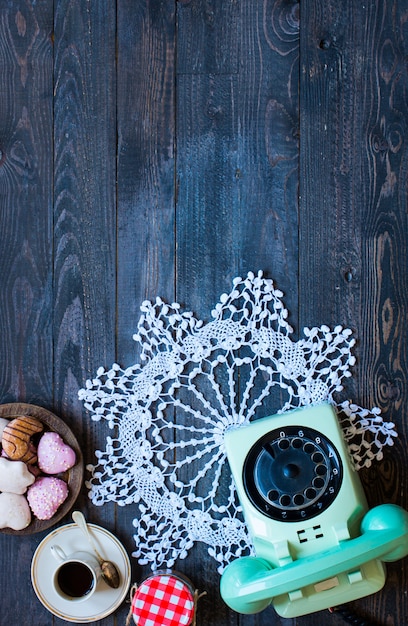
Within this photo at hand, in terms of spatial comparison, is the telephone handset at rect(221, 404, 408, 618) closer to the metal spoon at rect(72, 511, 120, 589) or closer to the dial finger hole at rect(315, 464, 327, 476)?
the dial finger hole at rect(315, 464, 327, 476)

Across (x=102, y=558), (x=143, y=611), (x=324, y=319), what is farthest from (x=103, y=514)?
(x=324, y=319)

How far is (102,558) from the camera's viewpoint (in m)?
1.18

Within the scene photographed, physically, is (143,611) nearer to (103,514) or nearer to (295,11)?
(103,514)

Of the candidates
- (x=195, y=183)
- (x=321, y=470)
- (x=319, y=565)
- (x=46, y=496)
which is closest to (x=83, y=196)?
(x=195, y=183)

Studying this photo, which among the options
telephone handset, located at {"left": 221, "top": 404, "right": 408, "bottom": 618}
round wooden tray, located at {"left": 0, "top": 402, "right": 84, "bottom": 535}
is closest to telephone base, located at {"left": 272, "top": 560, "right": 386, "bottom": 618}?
telephone handset, located at {"left": 221, "top": 404, "right": 408, "bottom": 618}

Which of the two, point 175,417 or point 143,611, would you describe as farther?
point 175,417

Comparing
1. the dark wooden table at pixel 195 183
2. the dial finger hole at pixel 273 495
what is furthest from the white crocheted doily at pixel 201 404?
the dial finger hole at pixel 273 495

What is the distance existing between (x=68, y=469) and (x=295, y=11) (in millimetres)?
936

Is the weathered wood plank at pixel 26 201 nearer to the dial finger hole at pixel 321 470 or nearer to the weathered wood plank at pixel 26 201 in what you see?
the weathered wood plank at pixel 26 201

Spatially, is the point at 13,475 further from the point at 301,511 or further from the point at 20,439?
the point at 301,511

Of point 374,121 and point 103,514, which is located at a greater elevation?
point 374,121

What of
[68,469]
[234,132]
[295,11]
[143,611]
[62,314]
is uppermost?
[295,11]

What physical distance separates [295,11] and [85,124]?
442 millimetres

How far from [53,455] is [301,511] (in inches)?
17.1
